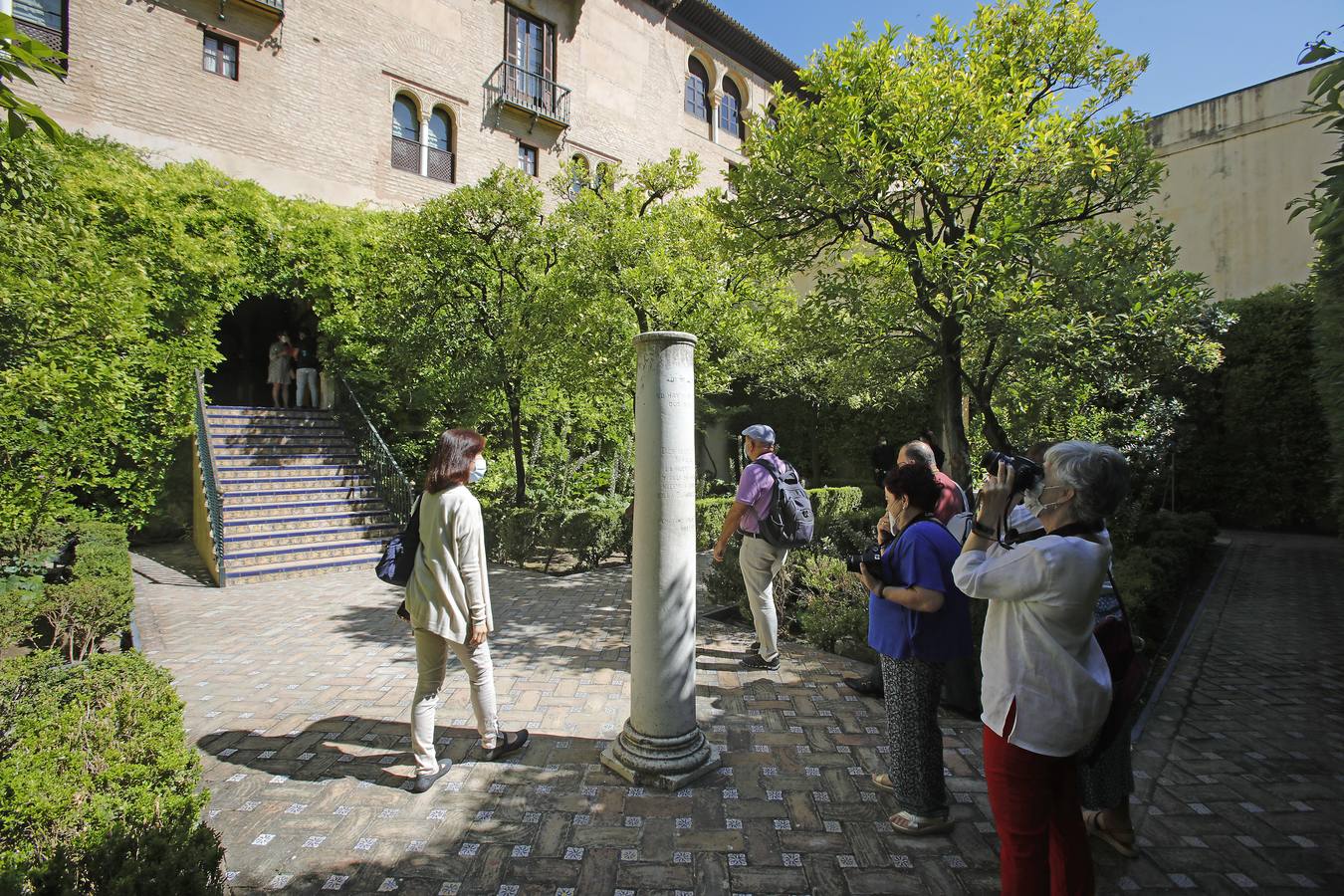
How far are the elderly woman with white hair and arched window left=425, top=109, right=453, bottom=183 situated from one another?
17889 mm

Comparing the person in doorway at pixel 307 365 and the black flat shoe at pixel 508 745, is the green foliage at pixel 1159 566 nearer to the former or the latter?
the black flat shoe at pixel 508 745

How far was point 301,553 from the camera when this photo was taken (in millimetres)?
8922

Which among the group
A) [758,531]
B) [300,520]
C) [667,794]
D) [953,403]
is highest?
[953,403]

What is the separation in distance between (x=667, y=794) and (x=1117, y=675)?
6.98 feet

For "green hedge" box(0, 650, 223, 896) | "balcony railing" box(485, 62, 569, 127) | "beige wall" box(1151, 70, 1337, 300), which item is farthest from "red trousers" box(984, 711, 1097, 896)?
"balcony railing" box(485, 62, 569, 127)

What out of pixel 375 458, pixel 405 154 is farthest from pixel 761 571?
pixel 405 154

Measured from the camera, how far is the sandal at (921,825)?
2.89 m

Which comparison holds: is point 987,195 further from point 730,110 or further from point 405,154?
point 730,110

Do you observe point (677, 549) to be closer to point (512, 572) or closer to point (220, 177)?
point (512, 572)

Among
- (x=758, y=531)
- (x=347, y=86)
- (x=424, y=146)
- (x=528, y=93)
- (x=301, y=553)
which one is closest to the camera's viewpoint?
(x=758, y=531)

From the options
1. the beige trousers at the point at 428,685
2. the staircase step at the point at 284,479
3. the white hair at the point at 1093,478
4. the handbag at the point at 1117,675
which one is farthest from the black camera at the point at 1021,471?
the staircase step at the point at 284,479

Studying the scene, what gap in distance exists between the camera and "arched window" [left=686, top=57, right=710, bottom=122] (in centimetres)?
2247

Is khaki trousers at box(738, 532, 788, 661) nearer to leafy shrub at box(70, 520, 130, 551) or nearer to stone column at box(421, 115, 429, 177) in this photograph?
leafy shrub at box(70, 520, 130, 551)

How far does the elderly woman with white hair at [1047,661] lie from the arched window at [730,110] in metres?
24.2
